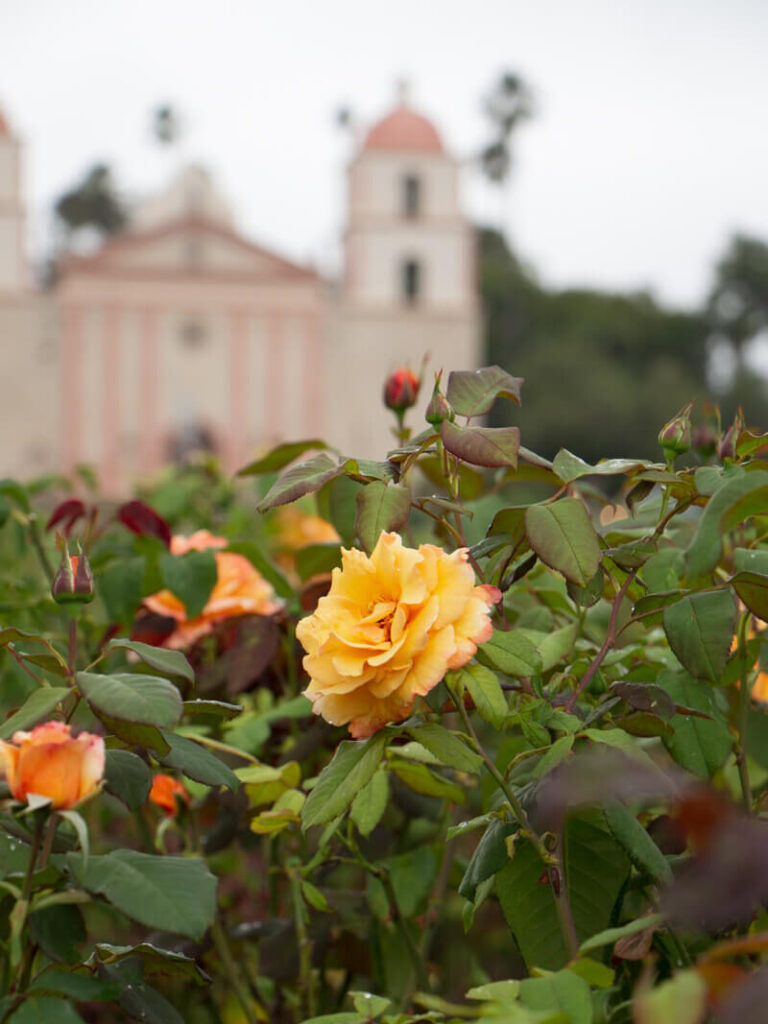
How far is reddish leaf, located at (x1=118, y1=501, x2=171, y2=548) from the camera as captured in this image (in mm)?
782

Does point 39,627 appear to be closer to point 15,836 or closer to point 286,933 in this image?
point 286,933

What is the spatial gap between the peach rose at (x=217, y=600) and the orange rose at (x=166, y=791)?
94mm

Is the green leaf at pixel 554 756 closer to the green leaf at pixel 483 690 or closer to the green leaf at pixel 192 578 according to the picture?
the green leaf at pixel 483 690

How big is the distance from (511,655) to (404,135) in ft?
55.7

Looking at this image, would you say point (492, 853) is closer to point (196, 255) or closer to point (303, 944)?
point (303, 944)

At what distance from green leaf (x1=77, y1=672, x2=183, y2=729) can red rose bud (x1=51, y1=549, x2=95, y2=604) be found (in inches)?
1.8

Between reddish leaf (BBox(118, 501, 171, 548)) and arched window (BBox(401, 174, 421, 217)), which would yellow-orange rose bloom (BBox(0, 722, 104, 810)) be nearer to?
reddish leaf (BBox(118, 501, 171, 548))

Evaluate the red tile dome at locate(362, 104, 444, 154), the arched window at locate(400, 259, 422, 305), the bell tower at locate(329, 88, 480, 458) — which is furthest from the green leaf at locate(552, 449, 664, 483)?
the red tile dome at locate(362, 104, 444, 154)

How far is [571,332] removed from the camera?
22.0m

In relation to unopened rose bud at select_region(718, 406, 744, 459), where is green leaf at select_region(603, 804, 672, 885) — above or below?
below

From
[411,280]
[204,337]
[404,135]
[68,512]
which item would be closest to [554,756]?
[68,512]

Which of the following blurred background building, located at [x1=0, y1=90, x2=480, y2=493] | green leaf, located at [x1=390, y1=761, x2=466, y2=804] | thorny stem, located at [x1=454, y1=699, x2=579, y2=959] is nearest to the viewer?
thorny stem, located at [x1=454, y1=699, x2=579, y2=959]

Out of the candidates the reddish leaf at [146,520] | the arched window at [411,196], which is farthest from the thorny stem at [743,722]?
the arched window at [411,196]

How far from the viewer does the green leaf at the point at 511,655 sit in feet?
1.48
